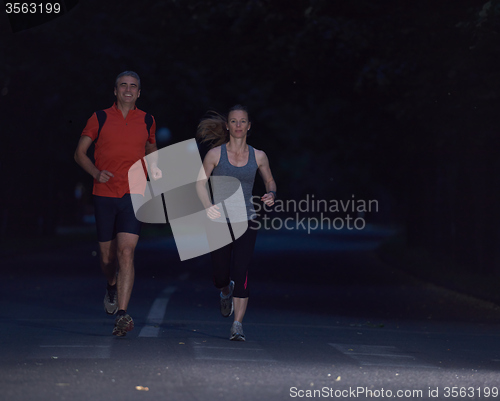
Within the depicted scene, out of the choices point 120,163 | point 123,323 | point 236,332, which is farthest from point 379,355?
point 120,163

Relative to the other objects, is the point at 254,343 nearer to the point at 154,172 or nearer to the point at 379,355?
the point at 379,355

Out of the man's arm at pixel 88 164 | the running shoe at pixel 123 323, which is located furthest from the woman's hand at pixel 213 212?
the running shoe at pixel 123 323

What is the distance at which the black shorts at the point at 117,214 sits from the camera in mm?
9203

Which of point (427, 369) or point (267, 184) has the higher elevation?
point (267, 184)

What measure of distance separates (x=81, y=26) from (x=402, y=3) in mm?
9101

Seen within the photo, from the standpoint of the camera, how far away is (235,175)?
29.1 feet

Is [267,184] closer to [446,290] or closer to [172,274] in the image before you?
[446,290]

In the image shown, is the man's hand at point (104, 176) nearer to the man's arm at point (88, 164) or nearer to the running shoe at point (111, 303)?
the man's arm at point (88, 164)

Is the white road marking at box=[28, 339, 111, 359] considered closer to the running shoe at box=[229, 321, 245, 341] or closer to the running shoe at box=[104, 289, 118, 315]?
the running shoe at box=[104, 289, 118, 315]

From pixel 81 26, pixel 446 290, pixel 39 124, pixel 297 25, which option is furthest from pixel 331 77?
pixel 39 124

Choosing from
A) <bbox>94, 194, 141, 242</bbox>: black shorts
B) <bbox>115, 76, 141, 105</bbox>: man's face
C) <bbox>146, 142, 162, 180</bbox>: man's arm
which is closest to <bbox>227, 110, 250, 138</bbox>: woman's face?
<bbox>146, 142, 162, 180</bbox>: man's arm

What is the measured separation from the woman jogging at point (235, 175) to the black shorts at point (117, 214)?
0.69 m

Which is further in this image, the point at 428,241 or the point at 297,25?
the point at 428,241

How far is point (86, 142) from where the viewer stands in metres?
9.15
